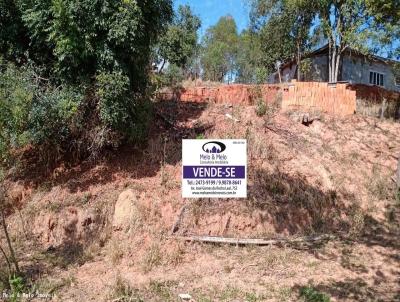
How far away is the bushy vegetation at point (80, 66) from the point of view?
843 cm

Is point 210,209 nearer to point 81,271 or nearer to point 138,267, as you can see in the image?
point 138,267

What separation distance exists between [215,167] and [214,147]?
305 millimetres

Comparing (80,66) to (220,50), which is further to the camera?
(220,50)

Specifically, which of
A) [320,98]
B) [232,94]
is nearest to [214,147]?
[320,98]

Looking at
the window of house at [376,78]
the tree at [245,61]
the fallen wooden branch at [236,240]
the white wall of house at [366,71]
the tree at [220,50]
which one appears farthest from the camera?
the tree at [220,50]

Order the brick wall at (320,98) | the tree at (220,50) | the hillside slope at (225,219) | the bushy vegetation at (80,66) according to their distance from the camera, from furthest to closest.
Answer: the tree at (220,50) < the brick wall at (320,98) < the bushy vegetation at (80,66) < the hillside slope at (225,219)

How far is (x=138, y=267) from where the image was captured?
6719 millimetres

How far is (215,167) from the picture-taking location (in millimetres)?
6258

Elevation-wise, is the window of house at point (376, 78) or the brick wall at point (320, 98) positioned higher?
the window of house at point (376, 78)

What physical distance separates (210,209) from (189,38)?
1818cm

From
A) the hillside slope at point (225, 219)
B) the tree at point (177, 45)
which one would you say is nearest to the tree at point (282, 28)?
the tree at point (177, 45)

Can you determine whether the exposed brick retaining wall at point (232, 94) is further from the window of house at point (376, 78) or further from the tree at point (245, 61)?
the window of house at point (376, 78)

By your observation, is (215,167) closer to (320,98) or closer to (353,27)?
(320,98)

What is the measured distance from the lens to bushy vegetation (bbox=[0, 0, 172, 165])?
843cm
